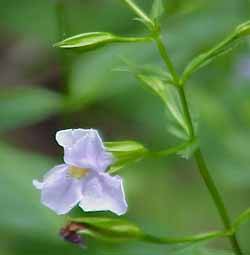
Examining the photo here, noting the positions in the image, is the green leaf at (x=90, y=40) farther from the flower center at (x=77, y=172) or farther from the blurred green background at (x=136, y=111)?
the blurred green background at (x=136, y=111)

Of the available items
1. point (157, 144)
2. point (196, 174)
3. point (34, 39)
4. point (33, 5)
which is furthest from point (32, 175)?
point (34, 39)

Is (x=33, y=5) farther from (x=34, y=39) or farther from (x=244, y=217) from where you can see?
(x=244, y=217)

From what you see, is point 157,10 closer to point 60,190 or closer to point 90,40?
point 90,40

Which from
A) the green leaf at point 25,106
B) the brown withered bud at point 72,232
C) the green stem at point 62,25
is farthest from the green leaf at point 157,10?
the green leaf at point 25,106

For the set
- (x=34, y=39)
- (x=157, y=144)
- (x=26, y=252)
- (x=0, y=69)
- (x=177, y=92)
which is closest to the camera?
(x=177, y=92)

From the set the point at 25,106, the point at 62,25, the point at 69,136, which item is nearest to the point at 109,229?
the point at 69,136

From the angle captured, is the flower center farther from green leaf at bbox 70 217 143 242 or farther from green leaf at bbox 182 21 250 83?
green leaf at bbox 182 21 250 83

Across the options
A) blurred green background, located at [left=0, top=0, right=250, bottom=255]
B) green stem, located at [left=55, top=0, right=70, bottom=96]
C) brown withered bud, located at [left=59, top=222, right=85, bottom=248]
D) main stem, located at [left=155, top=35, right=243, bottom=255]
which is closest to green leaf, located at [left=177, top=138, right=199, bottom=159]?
main stem, located at [left=155, top=35, right=243, bottom=255]
